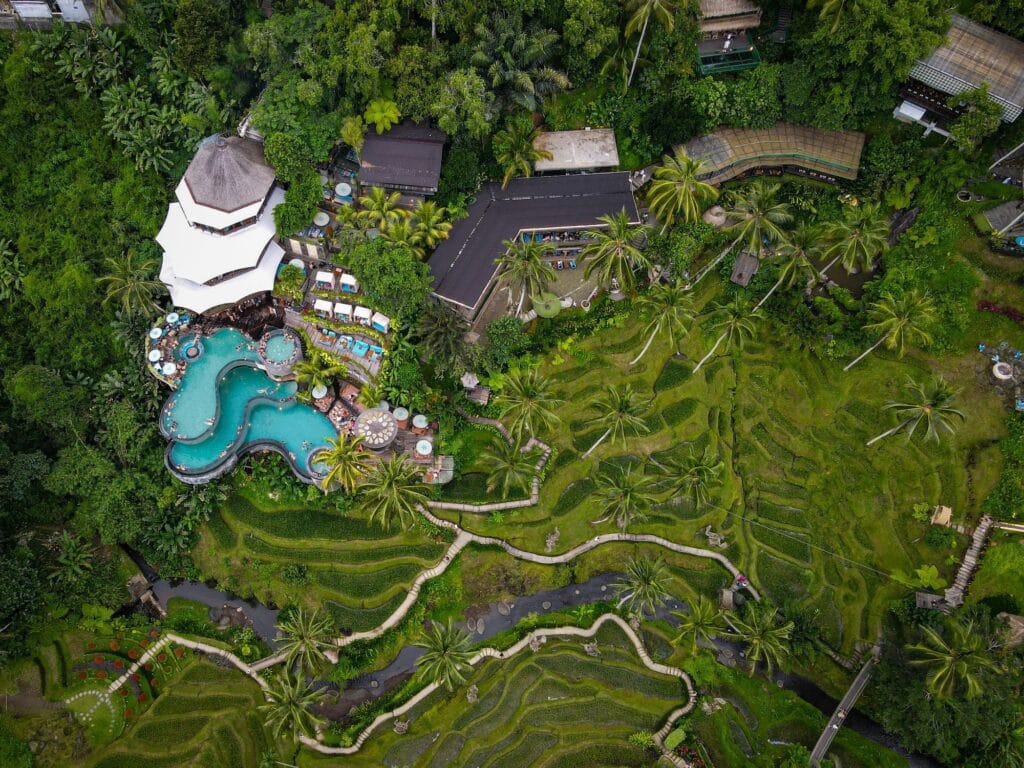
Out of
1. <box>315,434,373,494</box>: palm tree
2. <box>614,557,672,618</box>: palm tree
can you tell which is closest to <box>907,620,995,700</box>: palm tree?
<box>614,557,672,618</box>: palm tree

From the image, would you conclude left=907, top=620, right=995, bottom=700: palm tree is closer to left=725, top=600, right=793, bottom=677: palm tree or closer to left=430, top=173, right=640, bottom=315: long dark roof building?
left=725, top=600, right=793, bottom=677: palm tree

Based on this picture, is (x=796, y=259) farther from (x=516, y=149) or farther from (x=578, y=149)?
(x=516, y=149)

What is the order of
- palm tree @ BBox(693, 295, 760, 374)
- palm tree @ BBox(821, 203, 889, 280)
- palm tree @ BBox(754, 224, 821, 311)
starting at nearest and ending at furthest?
palm tree @ BBox(821, 203, 889, 280) < palm tree @ BBox(693, 295, 760, 374) < palm tree @ BBox(754, 224, 821, 311)

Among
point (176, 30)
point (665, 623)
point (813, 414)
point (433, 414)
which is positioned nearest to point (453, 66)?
point (176, 30)

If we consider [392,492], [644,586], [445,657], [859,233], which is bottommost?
[445,657]

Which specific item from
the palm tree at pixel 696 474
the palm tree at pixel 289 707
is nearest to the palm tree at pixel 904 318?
the palm tree at pixel 696 474

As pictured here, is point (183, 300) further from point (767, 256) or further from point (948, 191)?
point (948, 191)

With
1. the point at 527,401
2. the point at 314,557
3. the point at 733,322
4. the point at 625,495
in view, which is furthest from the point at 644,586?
the point at 314,557
